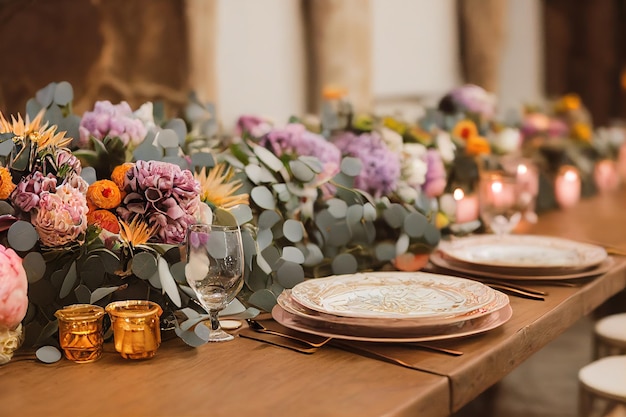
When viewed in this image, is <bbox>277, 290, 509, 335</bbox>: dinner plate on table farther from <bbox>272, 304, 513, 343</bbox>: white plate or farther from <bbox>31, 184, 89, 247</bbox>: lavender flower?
<bbox>31, 184, 89, 247</bbox>: lavender flower

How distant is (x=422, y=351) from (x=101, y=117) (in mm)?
631

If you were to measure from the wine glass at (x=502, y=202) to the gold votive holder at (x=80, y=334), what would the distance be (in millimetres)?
985

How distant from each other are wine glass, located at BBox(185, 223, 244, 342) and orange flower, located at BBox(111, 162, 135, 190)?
154 mm

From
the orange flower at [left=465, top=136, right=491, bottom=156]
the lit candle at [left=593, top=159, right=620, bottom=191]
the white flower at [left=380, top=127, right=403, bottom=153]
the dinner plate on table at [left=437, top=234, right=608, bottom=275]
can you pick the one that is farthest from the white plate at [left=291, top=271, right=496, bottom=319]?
the lit candle at [left=593, top=159, right=620, bottom=191]

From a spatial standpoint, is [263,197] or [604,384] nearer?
[263,197]

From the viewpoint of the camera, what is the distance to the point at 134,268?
1.06 meters

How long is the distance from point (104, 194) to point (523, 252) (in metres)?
0.92

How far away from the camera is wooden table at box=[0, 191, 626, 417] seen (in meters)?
0.87

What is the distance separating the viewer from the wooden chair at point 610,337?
2148mm

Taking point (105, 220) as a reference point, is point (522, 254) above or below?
below

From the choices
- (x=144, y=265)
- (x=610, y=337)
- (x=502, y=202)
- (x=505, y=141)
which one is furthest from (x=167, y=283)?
(x=505, y=141)

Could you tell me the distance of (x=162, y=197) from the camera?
1115 millimetres

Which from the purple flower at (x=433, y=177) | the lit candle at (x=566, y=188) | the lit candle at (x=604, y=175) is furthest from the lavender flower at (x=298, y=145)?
the lit candle at (x=604, y=175)

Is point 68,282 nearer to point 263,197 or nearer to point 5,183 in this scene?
point 5,183
